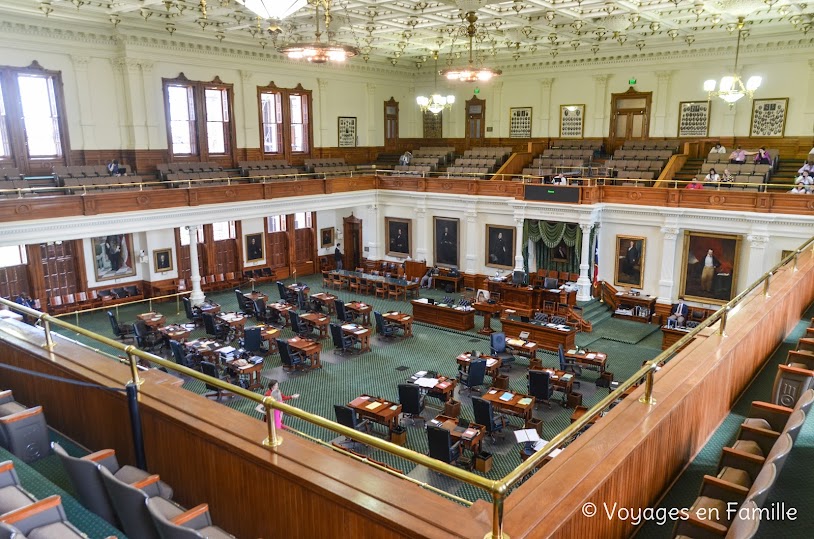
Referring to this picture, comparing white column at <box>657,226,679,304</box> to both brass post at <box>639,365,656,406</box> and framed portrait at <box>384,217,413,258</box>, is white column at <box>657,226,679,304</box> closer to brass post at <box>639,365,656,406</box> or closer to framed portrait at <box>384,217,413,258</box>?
framed portrait at <box>384,217,413,258</box>

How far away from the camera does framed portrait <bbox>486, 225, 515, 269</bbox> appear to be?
20948 mm

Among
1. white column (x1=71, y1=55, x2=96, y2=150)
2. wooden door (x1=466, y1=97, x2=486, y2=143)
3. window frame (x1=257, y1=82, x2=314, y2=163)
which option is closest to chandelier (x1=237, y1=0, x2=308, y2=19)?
white column (x1=71, y1=55, x2=96, y2=150)

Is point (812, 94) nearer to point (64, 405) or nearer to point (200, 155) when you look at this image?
point (200, 155)

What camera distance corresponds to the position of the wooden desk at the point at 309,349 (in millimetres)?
13422

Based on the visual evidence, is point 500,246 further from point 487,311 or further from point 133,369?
point 133,369

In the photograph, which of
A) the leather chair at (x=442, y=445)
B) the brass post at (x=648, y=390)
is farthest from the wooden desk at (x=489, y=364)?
the brass post at (x=648, y=390)

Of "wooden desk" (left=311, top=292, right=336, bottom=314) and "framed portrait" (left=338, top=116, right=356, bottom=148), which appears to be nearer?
"wooden desk" (left=311, top=292, right=336, bottom=314)

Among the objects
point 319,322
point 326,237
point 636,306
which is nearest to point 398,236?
point 326,237

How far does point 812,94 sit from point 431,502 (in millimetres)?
21521

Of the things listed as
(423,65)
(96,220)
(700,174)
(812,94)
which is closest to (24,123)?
(96,220)

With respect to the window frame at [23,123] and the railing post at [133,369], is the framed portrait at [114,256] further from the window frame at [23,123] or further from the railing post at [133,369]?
the railing post at [133,369]

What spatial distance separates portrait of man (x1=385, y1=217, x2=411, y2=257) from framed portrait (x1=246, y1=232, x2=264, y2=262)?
504cm

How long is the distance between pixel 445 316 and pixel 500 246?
5.09 meters

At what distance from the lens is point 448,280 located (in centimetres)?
2155
